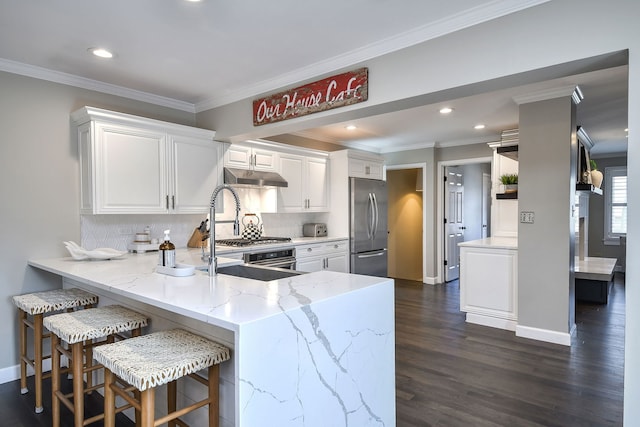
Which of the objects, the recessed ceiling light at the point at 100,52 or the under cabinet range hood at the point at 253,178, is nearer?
the recessed ceiling light at the point at 100,52

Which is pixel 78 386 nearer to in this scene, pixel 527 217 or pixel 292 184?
pixel 292 184

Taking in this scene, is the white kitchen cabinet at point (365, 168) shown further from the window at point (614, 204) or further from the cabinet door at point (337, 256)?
the window at point (614, 204)

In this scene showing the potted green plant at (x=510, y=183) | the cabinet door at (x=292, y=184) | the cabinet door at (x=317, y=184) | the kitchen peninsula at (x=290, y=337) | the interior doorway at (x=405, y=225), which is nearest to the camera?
the kitchen peninsula at (x=290, y=337)

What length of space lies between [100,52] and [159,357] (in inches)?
89.6

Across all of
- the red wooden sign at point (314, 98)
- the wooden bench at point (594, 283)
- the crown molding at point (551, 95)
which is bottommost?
the wooden bench at point (594, 283)

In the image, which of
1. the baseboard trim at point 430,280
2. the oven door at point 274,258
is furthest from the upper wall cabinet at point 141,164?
the baseboard trim at point 430,280

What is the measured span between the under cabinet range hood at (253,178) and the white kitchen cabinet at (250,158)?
0.07 meters

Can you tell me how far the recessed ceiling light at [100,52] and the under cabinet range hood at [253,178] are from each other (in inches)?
62.6

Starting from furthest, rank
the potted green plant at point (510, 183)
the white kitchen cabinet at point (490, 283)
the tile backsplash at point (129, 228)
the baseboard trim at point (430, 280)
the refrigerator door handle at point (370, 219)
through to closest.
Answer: the baseboard trim at point (430, 280), the refrigerator door handle at point (370, 219), the potted green plant at point (510, 183), the white kitchen cabinet at point (490, 283), the tile backsplash at point (129, 228)

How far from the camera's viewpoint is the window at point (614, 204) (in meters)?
7.43

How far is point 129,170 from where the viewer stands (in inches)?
129

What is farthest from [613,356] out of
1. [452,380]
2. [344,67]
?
[344,67]

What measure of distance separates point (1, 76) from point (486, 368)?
174 inches

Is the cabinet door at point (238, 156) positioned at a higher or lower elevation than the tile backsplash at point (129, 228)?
higher
